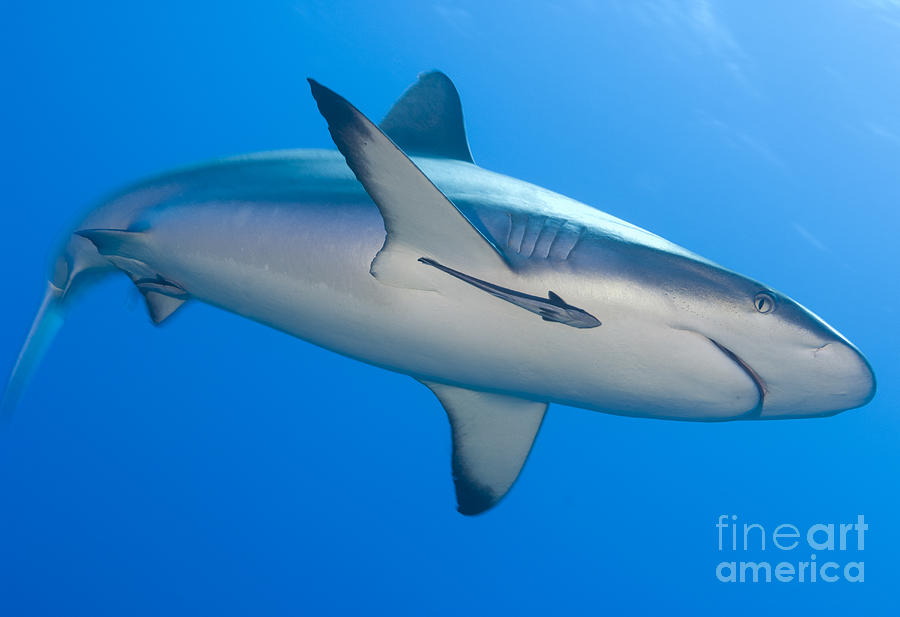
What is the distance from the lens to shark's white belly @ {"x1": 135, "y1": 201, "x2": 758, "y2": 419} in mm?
1926

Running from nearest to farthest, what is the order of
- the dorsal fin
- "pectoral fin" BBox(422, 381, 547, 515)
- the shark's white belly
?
the shark's white belly, "pectoral fin" BBox(422, 381, 547, 515), the dorsal fin

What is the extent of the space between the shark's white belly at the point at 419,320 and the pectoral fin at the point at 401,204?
0.29 feet

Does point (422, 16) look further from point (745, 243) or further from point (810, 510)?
point (810, 510)

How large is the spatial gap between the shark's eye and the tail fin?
3.57 m

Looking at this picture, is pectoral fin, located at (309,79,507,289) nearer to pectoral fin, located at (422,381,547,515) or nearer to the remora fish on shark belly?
the remora fish on shark belly

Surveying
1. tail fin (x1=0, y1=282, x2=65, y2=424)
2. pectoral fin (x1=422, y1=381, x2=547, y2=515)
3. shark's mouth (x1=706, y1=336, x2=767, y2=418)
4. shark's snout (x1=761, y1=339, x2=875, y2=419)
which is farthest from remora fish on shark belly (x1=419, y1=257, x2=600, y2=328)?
tail fin (x1=0, y1=282, x2=65, y2=424)

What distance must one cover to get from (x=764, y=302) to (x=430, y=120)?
195cm

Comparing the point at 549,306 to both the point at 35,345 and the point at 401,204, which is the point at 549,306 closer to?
the point at 401,204

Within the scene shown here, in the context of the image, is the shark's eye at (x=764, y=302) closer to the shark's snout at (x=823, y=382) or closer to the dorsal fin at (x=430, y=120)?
the shark's snout at (x=823, y=382)

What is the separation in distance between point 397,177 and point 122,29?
2174cm

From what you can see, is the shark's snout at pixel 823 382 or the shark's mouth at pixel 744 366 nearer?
the shark's snout at pixel 823 382

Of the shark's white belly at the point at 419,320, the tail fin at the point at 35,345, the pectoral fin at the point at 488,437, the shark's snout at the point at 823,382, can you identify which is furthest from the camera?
the tail fin at the point at 35,345

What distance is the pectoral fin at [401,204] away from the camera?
1.80 m

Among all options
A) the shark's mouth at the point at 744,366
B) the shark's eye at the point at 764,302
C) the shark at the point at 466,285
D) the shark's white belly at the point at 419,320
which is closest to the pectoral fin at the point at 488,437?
the shark at the point at 466,285
